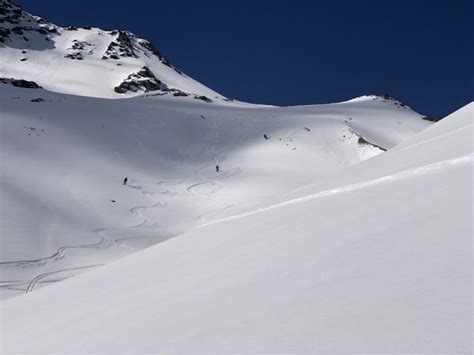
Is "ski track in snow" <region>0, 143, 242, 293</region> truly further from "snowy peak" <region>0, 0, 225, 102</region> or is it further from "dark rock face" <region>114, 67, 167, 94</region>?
"dark rock face" <region>114, 67, 167, 94</region>

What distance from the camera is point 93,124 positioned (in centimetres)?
2870

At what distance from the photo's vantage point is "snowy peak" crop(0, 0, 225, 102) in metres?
69.1

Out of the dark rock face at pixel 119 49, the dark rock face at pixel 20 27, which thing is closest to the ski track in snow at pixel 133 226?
the dark rock face at pixel 119 49

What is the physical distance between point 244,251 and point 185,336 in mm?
1407

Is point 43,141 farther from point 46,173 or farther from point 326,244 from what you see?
point 326,244

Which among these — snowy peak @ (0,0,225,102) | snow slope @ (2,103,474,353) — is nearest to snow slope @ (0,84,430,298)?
snow slope @ (2,103,474,353)

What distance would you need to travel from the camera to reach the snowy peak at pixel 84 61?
69.1 meters

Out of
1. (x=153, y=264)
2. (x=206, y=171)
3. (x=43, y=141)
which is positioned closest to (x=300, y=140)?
(x=206, y=171)

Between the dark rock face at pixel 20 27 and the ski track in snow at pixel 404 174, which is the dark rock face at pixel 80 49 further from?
the ski track in snow at pixel 404 174

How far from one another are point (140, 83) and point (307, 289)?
7028 centimetres

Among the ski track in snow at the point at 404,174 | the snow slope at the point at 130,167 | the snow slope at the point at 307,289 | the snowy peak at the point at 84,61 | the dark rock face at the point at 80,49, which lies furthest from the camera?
the dark rock face at the point at 80,49

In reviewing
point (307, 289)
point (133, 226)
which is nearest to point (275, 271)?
point (307, 289)

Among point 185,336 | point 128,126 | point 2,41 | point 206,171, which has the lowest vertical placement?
point 2,41

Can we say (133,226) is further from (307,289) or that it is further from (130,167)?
(307,289)
